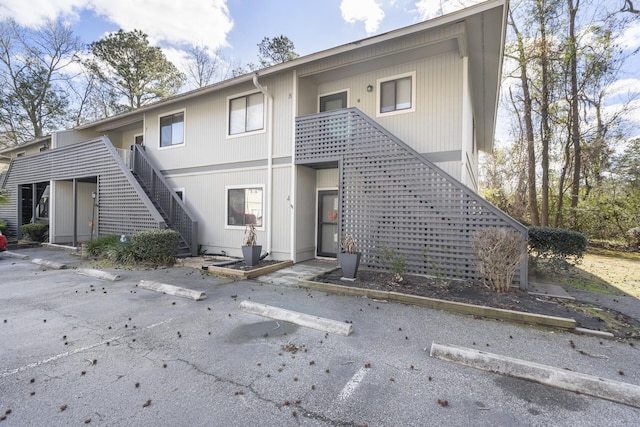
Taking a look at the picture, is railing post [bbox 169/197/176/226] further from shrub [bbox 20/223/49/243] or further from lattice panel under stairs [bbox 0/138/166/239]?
shrub [bbox 20/223/49/243]

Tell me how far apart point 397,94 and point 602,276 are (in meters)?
7.05

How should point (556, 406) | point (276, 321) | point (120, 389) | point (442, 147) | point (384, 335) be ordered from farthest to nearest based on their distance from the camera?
point (442, 147)
point (276, 321)
point (384, 335)
point (120, 389)
point (556, 406)

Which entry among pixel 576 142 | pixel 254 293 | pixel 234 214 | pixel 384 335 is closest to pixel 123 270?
pixel 234 214

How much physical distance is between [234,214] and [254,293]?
174 inches

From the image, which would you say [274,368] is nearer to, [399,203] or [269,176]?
[399,203]

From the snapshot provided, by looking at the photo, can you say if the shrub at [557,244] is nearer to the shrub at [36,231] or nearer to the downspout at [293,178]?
the downspout at [293,178]

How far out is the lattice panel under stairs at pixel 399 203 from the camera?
568cm

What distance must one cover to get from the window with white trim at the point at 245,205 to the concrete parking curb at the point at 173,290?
3563 mm

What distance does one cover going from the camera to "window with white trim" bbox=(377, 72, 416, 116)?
23.8 ft

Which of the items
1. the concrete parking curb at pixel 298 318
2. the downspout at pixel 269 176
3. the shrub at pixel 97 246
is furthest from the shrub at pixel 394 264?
the shrub at pixel 97 246

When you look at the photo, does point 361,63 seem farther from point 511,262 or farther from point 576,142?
point 576,142

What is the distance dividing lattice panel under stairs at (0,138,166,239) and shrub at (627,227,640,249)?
17926mm

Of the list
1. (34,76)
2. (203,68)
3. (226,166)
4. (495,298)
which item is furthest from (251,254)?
(34,76)

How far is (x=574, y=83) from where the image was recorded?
1361 cm
